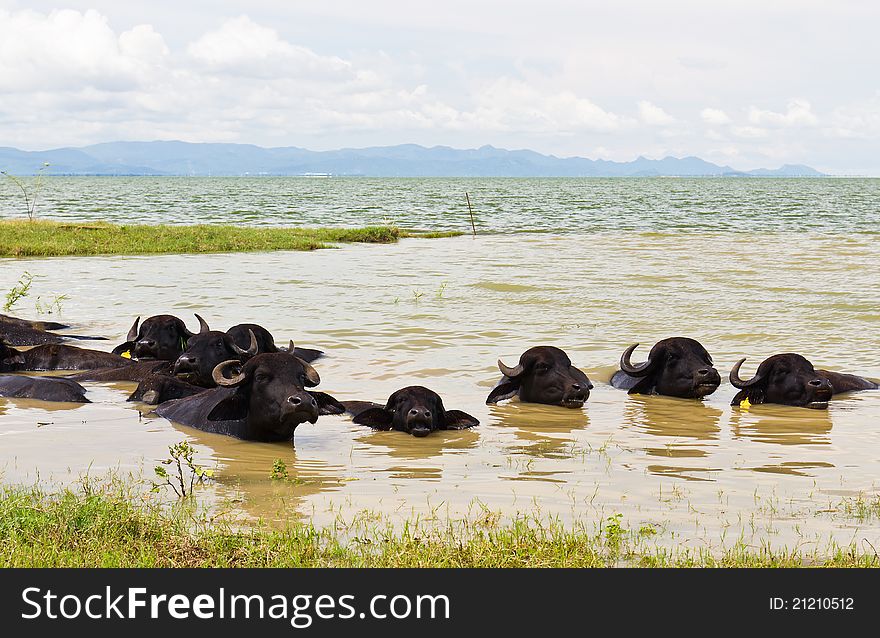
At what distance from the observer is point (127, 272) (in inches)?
904

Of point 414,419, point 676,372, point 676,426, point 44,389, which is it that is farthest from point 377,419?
point 676,372

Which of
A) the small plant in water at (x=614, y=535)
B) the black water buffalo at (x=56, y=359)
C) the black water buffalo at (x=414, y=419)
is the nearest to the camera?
the small plant in water at (x=614, y=535)

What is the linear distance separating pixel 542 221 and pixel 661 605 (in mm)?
47460

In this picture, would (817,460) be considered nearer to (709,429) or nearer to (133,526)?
(709,429)

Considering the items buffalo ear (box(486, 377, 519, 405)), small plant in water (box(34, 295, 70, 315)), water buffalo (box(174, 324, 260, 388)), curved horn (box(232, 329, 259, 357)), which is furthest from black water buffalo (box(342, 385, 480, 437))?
small plant in water (box(34, 295, 70, 315))

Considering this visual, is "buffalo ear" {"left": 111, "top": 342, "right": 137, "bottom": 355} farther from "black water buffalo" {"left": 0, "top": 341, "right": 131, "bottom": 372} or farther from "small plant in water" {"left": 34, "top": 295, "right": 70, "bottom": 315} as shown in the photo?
"small plant in water" {"left": 34, "top": 295, "right": 70, "bottom": 315}

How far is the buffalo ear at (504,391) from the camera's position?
1046cm

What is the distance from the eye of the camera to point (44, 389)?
10102 mm

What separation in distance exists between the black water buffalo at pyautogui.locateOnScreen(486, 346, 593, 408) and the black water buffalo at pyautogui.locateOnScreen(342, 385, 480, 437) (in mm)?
1273

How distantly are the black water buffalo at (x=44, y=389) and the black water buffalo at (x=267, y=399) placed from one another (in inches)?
80.2

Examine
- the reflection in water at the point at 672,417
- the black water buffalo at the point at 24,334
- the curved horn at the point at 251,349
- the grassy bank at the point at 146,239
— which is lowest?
the reflection in water at the point at 672,417

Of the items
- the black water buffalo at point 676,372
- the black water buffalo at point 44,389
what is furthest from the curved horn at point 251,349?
the black water buffalo at point 676,372

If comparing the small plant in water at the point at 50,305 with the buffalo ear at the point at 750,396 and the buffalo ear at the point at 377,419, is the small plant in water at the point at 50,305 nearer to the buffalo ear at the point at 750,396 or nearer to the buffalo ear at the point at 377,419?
the buffalo ear at the point at 377,419

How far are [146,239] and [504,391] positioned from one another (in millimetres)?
21356
